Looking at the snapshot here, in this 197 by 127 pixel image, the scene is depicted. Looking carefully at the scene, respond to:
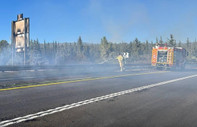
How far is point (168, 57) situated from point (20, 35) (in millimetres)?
17957

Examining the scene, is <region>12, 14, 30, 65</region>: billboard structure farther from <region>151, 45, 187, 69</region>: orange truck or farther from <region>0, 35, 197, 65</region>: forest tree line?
<region>151, 45, 187, 69</region>: orange truck

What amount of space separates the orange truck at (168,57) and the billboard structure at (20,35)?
15.7 meters

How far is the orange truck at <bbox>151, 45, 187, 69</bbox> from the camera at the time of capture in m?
19.4

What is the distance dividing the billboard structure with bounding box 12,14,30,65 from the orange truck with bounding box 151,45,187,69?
51.4 feet

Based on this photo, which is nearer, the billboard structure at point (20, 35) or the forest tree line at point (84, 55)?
the billboard structure at point (20, 35)

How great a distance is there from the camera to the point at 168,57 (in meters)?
→ 19.5

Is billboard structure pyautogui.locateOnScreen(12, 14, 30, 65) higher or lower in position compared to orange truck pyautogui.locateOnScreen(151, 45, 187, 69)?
higher

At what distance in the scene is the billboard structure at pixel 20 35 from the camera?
67.1ft

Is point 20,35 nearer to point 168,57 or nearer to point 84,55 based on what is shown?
point 168,57

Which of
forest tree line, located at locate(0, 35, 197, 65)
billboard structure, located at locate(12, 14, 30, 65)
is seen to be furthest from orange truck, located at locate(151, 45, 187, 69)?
billboard structure, located at locate(12, 14, 30, 65)

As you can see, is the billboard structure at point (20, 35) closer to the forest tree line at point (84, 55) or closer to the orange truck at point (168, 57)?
the forest tree line at point (84, 55)

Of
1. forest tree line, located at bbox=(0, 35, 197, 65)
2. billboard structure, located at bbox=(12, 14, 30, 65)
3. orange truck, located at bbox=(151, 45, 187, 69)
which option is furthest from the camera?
forest tree line, located at bbox=(0, 35, 197, 65)

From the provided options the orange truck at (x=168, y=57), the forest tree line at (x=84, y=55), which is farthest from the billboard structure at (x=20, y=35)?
the orange truck at (x=168, y=57)

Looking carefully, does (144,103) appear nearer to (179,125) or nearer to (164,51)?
(179,125)
